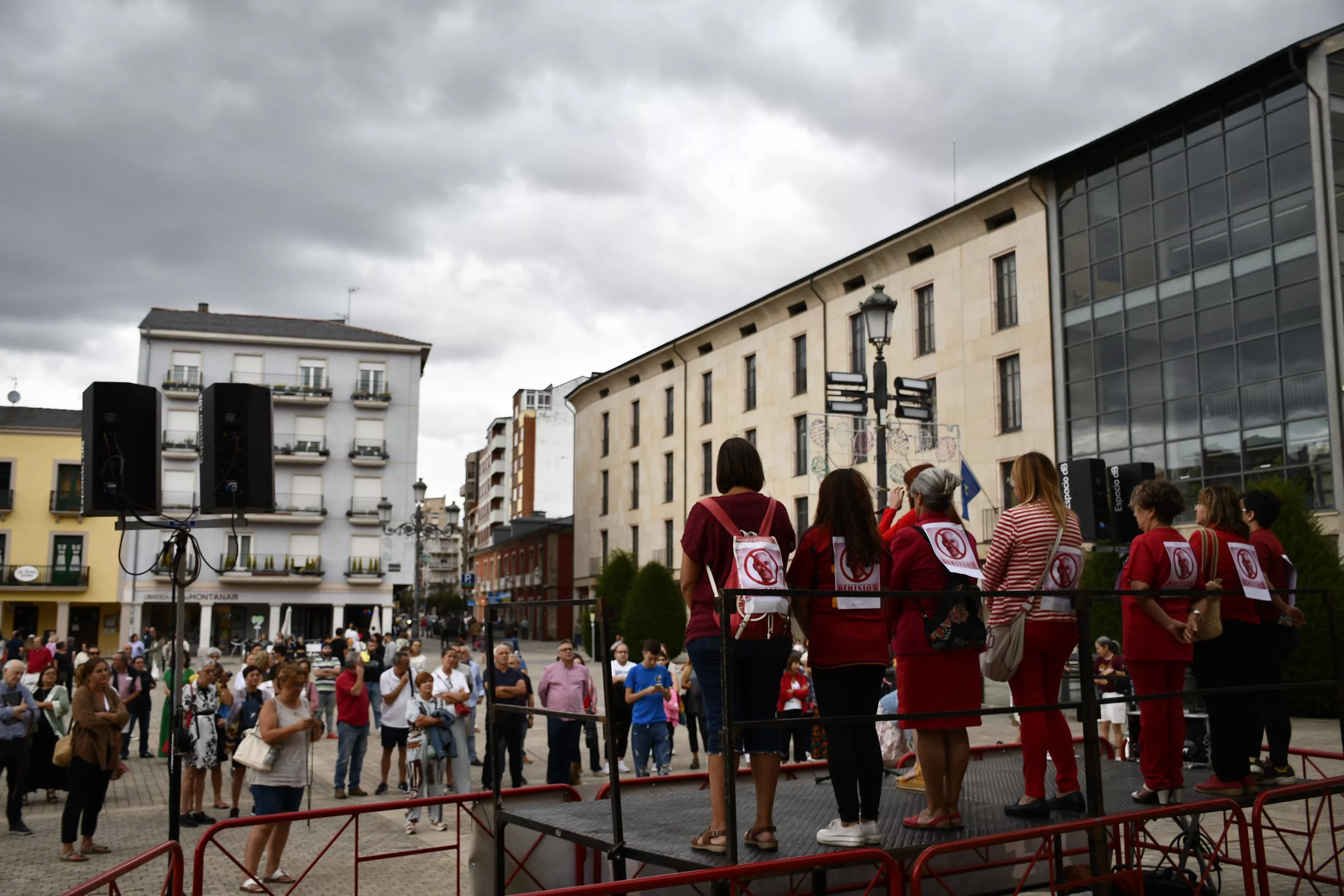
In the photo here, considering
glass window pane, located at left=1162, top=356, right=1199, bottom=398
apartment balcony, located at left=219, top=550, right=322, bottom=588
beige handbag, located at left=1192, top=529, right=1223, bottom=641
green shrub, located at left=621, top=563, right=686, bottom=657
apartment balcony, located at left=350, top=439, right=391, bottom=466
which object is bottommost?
green shrub, located at left=621, top=563, right=686, bottom=657

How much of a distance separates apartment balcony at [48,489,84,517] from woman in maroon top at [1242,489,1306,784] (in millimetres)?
57822

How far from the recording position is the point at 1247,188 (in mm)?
27172

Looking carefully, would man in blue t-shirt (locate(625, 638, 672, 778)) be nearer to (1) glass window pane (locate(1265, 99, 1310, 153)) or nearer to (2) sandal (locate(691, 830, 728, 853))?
(2) sandal (locate(691, 830, 728, 853))

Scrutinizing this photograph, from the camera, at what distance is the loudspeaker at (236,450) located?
9508 millimetres

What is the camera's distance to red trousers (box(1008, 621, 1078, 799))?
544 centimetres

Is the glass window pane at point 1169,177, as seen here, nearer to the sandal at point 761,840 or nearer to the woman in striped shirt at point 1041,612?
the woman in striped shirt at point 1041,612

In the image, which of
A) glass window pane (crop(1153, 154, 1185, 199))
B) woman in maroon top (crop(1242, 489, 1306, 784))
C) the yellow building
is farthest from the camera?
the yellow building

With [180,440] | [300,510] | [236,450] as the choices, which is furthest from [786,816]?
[180,440]

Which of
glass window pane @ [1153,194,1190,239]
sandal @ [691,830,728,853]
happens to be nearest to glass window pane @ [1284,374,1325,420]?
glass window pane @ [1153,194,1190,239]

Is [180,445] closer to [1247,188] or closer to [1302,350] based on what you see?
[1247,188]

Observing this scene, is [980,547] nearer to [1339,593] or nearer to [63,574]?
[1339,593]

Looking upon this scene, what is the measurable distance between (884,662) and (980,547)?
30.4m

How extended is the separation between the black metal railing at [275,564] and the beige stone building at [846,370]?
1512cm

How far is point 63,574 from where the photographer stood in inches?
2146
